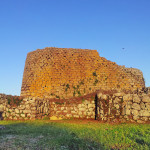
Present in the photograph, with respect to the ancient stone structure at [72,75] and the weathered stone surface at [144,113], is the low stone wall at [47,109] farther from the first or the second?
the ancient stone structure at [72,75]

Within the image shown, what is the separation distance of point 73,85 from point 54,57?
429cm

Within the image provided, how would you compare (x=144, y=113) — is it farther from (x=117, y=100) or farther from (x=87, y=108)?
(x=87, y=108)

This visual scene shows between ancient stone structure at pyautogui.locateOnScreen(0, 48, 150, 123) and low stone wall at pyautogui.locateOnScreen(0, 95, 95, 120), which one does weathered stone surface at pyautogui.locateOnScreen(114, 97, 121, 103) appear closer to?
low stone wall at pyautogui.locateOnScreen(0, 95, 95, 120)

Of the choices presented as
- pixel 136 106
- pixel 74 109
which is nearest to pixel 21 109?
pixel 74 109

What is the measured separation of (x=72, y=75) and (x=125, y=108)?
10.4 metres

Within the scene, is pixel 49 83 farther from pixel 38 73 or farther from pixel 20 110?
pixel 20 110

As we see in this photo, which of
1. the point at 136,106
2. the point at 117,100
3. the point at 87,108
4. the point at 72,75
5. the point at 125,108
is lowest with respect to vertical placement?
the point at 87,108

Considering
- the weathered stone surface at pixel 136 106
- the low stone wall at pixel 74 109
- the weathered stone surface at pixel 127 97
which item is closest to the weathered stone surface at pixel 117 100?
the weathered stone surface at pixel 127 97

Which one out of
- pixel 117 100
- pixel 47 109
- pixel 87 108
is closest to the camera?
pixel 117 100

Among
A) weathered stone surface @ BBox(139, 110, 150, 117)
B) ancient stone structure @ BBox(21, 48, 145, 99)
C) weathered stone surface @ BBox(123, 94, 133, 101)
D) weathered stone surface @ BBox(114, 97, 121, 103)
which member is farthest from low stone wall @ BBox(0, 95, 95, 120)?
ancient stone structure @ BBox(21, 48, 145, 99)

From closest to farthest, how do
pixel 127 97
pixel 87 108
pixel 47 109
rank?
1. pixel 127 97
2. pixel 87 108
3. pixel 47 109

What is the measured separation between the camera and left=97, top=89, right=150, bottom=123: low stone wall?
10.3 metres

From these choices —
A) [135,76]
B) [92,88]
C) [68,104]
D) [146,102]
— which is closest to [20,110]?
[68,104]

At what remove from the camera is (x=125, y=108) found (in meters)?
10.5
